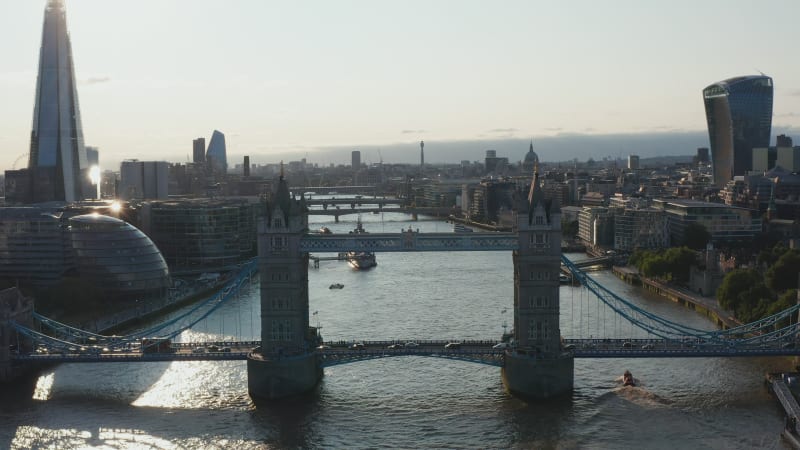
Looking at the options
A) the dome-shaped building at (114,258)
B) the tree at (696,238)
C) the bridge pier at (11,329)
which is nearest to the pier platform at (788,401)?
the bridge pier at (11,329)

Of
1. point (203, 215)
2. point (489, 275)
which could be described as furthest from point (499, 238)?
point (203, 215)

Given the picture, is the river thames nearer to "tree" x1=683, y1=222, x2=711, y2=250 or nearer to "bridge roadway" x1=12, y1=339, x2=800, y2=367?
"bridge roadway" x1=12, y1=339, x2=800, y2=367

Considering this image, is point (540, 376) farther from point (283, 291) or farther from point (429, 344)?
point (283, 291)

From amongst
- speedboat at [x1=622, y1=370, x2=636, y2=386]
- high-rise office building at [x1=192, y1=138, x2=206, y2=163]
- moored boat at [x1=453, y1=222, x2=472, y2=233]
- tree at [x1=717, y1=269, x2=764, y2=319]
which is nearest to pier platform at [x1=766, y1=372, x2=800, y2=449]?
speedboat at [x1=622, y1=370, x2=636, y2=386]

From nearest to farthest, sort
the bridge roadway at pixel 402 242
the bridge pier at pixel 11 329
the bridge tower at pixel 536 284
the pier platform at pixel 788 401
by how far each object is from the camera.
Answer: the pier platform at pixel 788 401, the bridge tower at pixel 536 284, the bridge roadway at pixel 402 242, the bridge pier at pixel 11 329

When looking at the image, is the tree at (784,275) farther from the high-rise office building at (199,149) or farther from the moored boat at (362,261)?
the high-rise office building at (199,149)

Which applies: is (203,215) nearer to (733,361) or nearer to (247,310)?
(247,310)

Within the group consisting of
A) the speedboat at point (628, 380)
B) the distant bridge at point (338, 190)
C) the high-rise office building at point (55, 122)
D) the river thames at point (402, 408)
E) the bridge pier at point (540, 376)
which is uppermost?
the high-rise office building at point (55, 122)

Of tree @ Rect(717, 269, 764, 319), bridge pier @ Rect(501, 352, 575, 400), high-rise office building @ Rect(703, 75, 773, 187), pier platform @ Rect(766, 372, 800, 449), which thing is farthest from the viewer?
high-rise office building @ Rect(703, 75, 773, 187)
